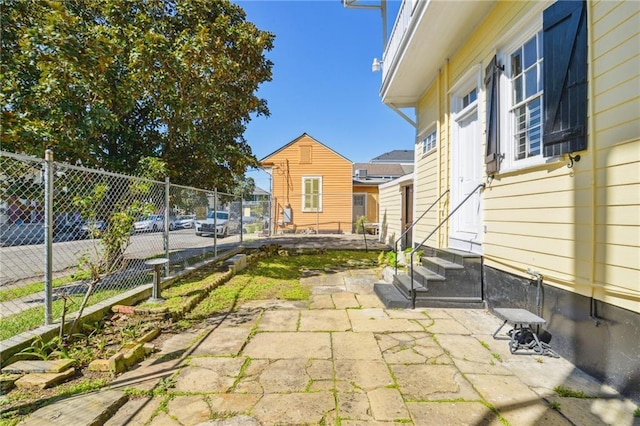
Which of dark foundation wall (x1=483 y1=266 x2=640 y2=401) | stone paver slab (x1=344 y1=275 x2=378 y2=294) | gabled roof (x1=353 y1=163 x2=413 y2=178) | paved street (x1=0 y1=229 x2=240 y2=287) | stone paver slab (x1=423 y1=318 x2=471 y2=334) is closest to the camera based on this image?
dark foundation wall (x1=483 y1=266 x2=640 y2=401)

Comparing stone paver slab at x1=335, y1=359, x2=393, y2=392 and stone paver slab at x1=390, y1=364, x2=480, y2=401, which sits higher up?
stone paver slab at x1=390, y1=364, x2=480, y2=401

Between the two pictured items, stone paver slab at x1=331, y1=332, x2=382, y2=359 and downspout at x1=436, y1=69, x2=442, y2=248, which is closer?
stone paver slab at x1=331, y1=332, x2=382, y2=359

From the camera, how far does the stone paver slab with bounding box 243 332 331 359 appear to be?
110 inches

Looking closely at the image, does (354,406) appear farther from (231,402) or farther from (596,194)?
(596,194)

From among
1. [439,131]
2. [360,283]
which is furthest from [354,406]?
[439,131]

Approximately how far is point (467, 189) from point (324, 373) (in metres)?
3.58

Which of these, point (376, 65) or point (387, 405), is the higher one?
point (376, 65)

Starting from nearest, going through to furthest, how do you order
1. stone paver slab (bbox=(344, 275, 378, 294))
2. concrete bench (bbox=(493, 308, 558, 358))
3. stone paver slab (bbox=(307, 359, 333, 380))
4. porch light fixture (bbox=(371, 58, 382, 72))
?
1. stone paver slab (bbox=(307, 359, 333, 380))
2. concrete bench (bbox=(493, 308, 558, 358))
3. stone paver slab (bbox=(344, 275, 378, 294))
4. porch light fixture (bbox=(371, 58, 382, 72))

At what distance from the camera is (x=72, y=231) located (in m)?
3.66

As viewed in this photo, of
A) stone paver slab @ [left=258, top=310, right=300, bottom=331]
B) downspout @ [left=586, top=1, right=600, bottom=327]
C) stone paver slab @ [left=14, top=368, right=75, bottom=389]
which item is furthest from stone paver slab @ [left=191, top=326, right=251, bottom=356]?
downspout @ [left=586, top=1, right=600, bottom=327]

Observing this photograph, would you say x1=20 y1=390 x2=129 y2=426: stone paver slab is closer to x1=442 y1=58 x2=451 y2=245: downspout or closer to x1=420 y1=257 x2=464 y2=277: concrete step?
x1=420 y1=257 x2=464 y2=277: concrete step

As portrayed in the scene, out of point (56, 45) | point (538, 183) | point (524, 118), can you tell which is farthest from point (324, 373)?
point (56, 45)

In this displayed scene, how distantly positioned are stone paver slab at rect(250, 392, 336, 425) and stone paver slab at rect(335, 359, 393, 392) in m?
0.23

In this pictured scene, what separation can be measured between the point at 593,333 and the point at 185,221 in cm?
610
